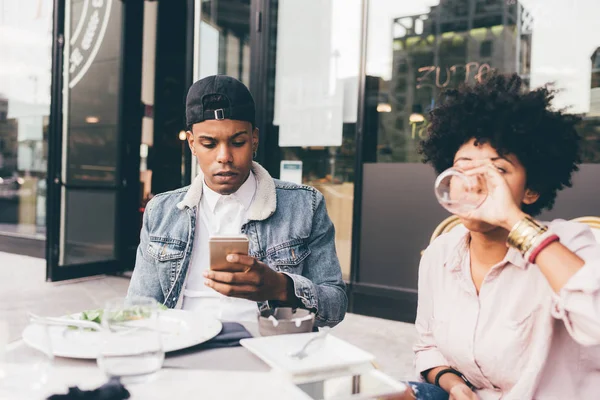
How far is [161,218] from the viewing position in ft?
6.24

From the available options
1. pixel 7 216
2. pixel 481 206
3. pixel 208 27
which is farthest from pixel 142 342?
pixel 7 216

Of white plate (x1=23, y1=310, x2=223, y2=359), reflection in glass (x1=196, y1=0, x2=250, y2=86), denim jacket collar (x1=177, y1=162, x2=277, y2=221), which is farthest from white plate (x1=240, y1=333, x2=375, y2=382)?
reflection in glass (x1=196, y1=0, x2=250, y2=86)

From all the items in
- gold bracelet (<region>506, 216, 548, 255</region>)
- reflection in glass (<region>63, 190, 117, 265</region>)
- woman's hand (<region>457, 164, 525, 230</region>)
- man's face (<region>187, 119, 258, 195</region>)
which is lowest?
reflection in glass (<region>63, 190, 117, 265</region>)

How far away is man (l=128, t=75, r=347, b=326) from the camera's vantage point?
→ 5.63ft

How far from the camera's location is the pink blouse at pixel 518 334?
130cm

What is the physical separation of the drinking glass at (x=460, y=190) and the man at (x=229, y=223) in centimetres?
54

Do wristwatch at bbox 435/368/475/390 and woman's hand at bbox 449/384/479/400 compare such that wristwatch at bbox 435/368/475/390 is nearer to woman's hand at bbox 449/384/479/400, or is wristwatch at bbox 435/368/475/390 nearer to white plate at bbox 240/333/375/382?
woman's hand at bbox 449/384/479/400

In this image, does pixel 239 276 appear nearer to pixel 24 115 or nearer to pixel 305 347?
pixel 305 347

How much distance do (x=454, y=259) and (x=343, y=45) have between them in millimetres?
3368

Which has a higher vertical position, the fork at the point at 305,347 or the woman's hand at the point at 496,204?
the woman's hand at the point at 496,204

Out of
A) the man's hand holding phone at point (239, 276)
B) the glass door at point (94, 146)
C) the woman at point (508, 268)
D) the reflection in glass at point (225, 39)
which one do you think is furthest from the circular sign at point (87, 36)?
the woman at point (508, 268)

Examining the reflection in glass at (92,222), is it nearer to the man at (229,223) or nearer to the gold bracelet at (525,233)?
the man at (229,223)

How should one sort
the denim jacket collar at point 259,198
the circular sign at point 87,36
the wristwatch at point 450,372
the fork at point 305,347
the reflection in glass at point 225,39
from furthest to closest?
the circular sign at point 87,36, the reflection in glass at point 225,39, the denim jacket collar at point 259,198, the wristwatch at point 450,372, the fork at point 305,347

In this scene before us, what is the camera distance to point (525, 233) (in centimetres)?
120
